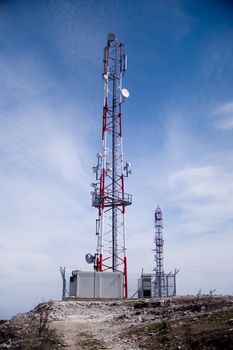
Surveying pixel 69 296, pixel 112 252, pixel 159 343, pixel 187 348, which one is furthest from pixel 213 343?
pixel 112 252

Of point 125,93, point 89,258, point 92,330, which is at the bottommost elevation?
point 92,330

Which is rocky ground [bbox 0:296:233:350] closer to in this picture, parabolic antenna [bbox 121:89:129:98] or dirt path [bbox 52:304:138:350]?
dirt path [bbox 52:304:138:350]

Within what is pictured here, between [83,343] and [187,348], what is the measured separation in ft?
14.1

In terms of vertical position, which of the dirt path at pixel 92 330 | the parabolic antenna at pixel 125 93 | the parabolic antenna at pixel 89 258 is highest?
the parabolic antenna at pixel 125 93

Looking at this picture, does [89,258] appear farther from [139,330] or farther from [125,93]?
[139,330]

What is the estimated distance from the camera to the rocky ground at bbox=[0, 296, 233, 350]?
444 inches

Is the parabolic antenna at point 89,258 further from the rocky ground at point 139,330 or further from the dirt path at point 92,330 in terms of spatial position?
the rocky ground at point 139,330

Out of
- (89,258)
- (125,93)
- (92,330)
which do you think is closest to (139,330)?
(92,330)

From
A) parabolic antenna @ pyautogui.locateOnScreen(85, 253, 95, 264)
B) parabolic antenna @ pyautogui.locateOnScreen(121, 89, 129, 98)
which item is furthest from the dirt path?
parabolic antenna @ pyautogui.locateOnScreen(121, 89, 129, 98)

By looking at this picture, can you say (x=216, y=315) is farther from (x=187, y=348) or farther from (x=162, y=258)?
(x=162, y=258)

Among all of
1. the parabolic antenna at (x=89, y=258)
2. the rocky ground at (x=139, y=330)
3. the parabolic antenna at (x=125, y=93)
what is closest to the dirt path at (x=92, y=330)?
the rocky ground at (x=139, y=330)

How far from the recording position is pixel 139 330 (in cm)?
1420

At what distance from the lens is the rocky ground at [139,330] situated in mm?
11284

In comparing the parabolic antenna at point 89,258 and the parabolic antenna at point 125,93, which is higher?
the parabolic antenna at point 125,93
